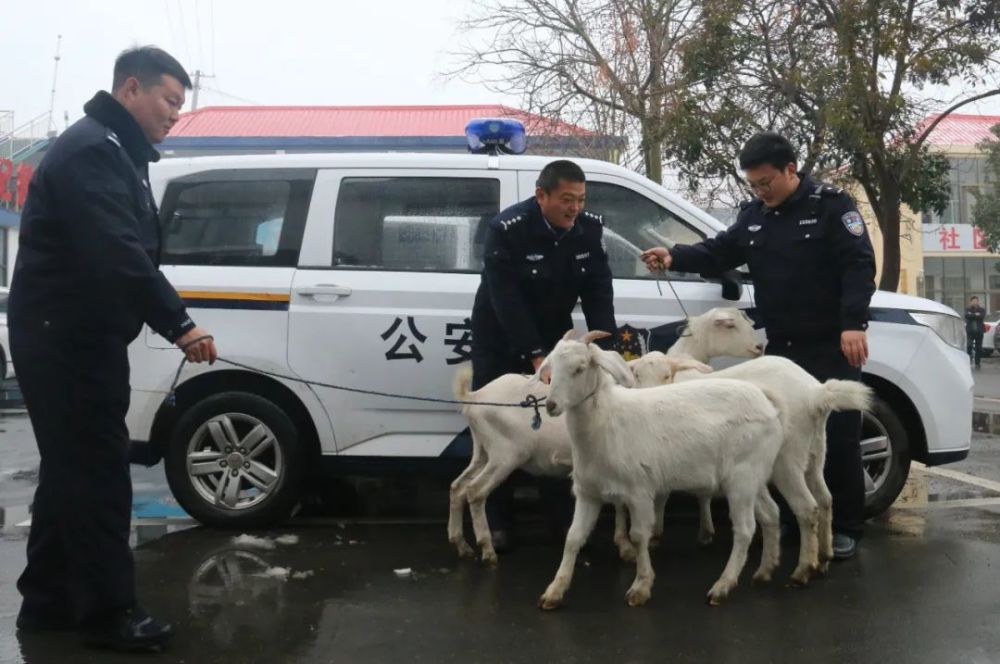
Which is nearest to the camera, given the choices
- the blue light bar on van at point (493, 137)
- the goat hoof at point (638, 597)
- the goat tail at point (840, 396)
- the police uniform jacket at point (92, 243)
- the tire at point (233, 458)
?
the police uniform jacket at point (92, 243)

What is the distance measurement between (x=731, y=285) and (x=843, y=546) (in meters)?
1.48

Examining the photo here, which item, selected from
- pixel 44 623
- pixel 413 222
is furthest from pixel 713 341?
pixel 44 623

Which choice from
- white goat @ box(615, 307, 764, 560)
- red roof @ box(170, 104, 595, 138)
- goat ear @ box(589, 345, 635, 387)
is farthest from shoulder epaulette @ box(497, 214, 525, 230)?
red roof @ box(170, 104, 595, 138)

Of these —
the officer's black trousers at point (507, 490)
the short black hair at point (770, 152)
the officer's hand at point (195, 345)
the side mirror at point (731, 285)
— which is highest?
the short black hair at point (770, 152)

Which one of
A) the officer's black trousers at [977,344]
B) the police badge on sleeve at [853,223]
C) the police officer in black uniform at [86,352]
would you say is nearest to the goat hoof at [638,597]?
the police officer in black uniform at [86,352]

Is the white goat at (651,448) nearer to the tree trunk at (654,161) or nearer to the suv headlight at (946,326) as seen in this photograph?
the suv headlight at (946,326)

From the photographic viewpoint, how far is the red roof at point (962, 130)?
39.0 m

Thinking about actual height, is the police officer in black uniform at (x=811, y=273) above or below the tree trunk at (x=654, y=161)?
→ below

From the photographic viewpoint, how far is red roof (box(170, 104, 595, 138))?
103ft

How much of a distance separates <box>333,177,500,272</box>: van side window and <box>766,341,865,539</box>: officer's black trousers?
1.83 meters

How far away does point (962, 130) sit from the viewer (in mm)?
40438

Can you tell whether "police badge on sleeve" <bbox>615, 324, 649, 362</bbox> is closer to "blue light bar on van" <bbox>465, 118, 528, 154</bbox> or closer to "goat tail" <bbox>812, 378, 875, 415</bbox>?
"goat tail" <bbox>812, 378, 875, 415</bbox>

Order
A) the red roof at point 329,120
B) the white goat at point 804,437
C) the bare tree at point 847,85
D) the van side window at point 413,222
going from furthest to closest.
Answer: the red roof at point 329,120 < the bare tree at point 847,85 < the van side window at point 413,222 < the white goat at point 804,437

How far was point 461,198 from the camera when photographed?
20.5 ft
